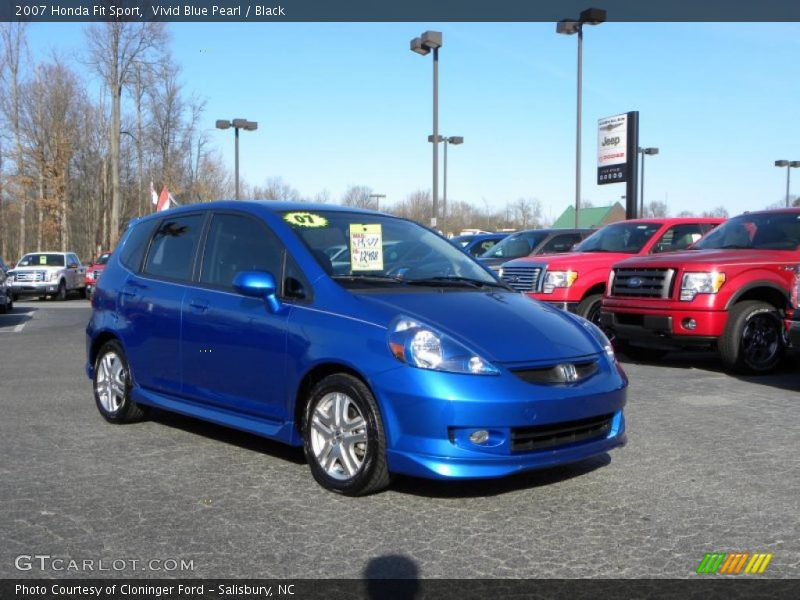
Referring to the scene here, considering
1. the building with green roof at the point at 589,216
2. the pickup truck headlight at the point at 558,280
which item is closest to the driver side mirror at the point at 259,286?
the pickup truck headlight at the point at 558,280

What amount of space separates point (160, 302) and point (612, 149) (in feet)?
60.4

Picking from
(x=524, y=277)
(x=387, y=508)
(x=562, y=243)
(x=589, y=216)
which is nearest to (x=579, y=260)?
(x=524, y=277)

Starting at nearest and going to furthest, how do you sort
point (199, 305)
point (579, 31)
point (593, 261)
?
point (199, 305)
point (593, 261)
point (579, 31)

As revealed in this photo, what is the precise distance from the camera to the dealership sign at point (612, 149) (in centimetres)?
2194

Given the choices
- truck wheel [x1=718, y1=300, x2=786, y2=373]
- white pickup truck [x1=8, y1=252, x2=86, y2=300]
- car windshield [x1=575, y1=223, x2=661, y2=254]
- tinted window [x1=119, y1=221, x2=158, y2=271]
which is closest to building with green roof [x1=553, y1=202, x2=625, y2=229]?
white pickup truck [x1=8, y1=252, x2=86, y2=300]

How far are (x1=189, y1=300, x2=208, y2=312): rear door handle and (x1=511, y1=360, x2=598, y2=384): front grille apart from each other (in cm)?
228

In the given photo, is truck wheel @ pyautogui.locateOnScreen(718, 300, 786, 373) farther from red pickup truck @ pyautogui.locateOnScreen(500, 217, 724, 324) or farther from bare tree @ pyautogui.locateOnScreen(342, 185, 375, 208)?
bare tree @ pyautogui.locateOnScreen(342, 185, 375, 208)

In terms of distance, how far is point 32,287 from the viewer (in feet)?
92.0

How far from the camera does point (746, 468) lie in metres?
5.36

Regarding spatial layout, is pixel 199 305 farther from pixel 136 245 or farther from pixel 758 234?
pixel 758 234

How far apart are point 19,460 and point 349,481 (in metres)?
2.45

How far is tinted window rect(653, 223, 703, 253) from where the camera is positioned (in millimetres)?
→ 12234

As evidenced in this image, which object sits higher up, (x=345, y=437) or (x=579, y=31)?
(x=579, y=31)

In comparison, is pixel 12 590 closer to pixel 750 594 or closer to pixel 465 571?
pixel 465 571
